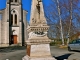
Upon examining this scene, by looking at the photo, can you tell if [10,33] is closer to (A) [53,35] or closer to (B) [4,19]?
(B) [4,19]

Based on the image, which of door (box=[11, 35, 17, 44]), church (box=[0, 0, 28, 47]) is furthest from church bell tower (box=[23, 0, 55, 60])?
door (box=[11, 35, 17, 44])

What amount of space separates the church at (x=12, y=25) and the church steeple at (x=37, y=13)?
38.4 meters

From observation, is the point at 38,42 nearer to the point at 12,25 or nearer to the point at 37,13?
the point at 37,13

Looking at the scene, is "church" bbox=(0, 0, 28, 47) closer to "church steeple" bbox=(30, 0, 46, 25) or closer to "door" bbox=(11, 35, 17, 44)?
"door" bbox=(11, 35, 17, 44)

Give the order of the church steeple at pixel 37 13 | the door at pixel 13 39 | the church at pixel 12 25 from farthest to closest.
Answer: the door at pixel 13 39 < the church at pixel 12 25 < the church steeple at pixel 37 13

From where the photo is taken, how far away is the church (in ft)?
168

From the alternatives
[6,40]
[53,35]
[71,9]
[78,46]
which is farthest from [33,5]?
[53,35]

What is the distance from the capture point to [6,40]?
50.6 metres

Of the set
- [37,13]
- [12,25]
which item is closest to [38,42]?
[37,13]

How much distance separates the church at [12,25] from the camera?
51.2 meters

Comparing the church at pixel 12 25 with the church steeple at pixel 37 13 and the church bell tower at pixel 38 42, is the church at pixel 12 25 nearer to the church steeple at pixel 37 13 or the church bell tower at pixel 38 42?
the church steeple at pixel 37 13

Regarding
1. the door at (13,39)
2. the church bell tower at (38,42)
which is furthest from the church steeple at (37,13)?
the door at (13,39)

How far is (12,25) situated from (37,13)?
130ft

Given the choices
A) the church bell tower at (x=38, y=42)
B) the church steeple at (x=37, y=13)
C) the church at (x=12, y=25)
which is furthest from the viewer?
the church at (x=12, y=25)
